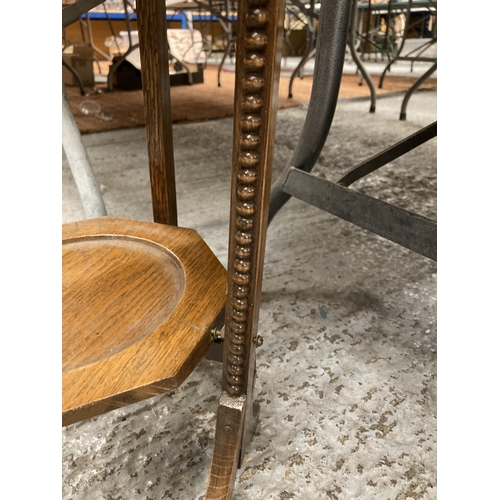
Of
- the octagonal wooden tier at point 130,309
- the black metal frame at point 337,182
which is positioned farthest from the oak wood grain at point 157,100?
the black metal frame at point 337,182

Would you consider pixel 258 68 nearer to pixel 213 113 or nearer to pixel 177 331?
pixel 177 331

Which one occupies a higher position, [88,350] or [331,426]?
[88,350]

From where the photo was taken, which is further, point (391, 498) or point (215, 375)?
point (215, 375)

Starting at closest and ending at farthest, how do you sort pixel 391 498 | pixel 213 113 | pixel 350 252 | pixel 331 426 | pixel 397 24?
pixel 391 498 → pixel 331 426 → pixel 350 252 → pixel 213 113 → pixel 397 24

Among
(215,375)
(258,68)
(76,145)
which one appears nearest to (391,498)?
(215,375)

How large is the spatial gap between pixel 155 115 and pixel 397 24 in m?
6.55

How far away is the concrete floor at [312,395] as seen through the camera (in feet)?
2.04

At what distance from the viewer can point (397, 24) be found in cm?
623

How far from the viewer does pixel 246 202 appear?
40cm

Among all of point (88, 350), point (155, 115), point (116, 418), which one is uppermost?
point (155, 115)

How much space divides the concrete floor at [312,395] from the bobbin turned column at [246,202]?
0.14 metres

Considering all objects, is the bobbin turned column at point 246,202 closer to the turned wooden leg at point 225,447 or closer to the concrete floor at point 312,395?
the turned wooden leg at point 225,447

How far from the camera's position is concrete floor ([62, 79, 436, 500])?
0.62 meters

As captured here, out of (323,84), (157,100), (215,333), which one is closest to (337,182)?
(323,84)
